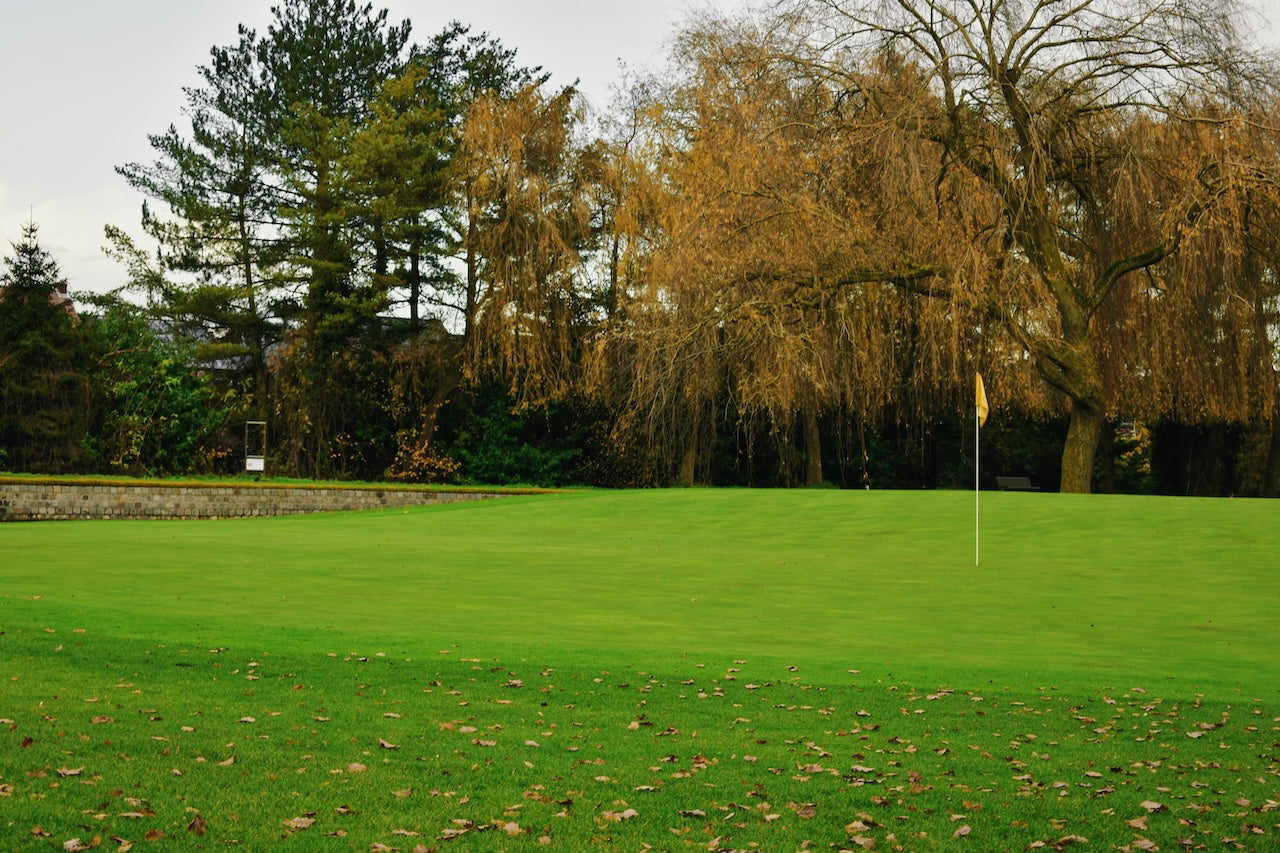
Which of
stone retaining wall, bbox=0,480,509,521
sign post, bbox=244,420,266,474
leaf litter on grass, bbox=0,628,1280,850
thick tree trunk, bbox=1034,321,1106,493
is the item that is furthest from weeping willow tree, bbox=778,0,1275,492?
sign post, bbox=244,420,266,474

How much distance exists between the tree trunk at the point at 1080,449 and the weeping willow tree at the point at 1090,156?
33cm

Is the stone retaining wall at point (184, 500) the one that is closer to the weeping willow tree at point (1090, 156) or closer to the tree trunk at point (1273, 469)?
the weeping willow tree at point (1090, 156)

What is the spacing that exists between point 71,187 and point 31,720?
27255mm

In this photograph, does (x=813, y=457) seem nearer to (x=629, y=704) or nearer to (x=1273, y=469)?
(x=1273, y=469)

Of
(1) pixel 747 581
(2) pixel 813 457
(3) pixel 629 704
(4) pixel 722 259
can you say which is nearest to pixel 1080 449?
(4) pixel 722 259

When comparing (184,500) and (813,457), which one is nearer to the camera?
(184,500)

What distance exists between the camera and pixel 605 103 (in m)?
30.2

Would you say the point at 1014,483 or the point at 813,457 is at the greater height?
the point at 813,457

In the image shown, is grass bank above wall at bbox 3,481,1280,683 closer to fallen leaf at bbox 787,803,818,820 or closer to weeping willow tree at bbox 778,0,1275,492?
fallen leaf at bbox 787,803,818,820

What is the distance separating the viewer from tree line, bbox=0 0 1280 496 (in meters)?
20.2

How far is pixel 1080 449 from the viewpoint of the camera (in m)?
23.1

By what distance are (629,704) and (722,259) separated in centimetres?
1468

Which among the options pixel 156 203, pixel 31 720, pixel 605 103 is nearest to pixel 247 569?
pixel 31 720

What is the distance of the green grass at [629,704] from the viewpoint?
4355 mm
